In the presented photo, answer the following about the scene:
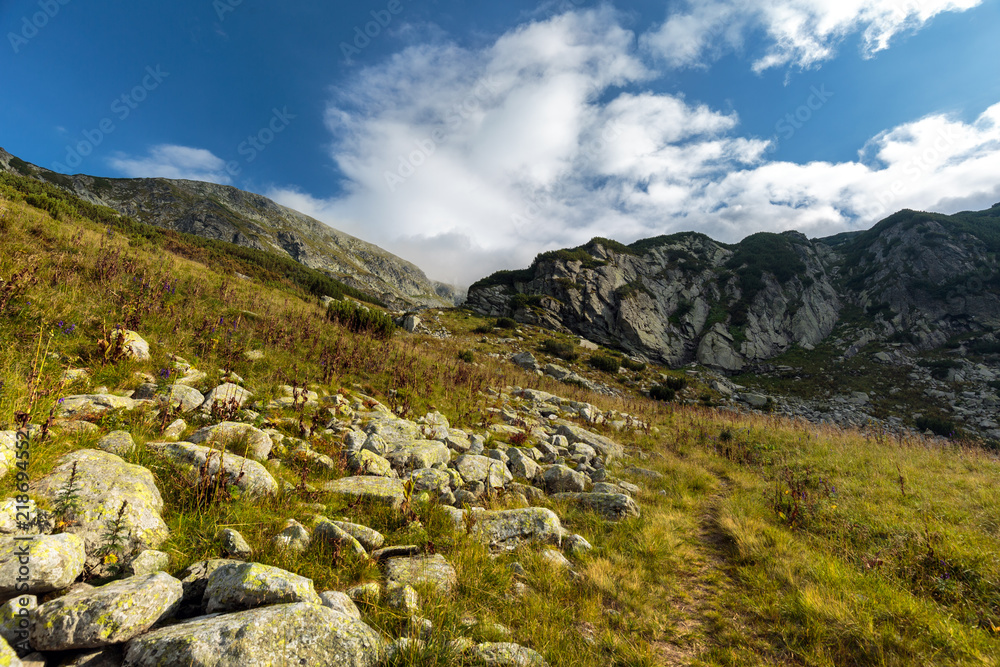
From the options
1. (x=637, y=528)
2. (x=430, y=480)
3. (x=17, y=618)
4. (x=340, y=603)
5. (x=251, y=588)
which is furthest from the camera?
(x=637, y=528)

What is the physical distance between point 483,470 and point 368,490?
217cm

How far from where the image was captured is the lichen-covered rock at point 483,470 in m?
6.02

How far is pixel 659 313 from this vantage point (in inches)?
1982

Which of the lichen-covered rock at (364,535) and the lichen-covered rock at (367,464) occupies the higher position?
the lichen-covered rock at (367,464)

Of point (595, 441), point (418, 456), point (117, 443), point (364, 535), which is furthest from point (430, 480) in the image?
point (595, 441)

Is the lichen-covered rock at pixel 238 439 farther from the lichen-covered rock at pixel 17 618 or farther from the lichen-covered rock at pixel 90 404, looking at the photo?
the lichen-covered rock at pixel 17 618

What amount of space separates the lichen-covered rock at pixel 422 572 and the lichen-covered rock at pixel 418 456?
206 cm

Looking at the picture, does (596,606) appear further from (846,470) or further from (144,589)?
(846,470)

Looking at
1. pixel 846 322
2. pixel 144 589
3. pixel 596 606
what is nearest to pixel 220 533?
pixel 144 589

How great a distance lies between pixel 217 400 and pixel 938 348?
63078 millimetres

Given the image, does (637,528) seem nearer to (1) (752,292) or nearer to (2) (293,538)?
(2) (293,538)

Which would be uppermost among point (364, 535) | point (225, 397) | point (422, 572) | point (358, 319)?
point (358, 319)

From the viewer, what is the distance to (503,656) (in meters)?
2.72

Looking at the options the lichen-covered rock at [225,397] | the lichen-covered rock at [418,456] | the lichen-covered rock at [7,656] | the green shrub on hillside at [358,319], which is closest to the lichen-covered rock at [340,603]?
the lichen-covered rock at [7,656]
